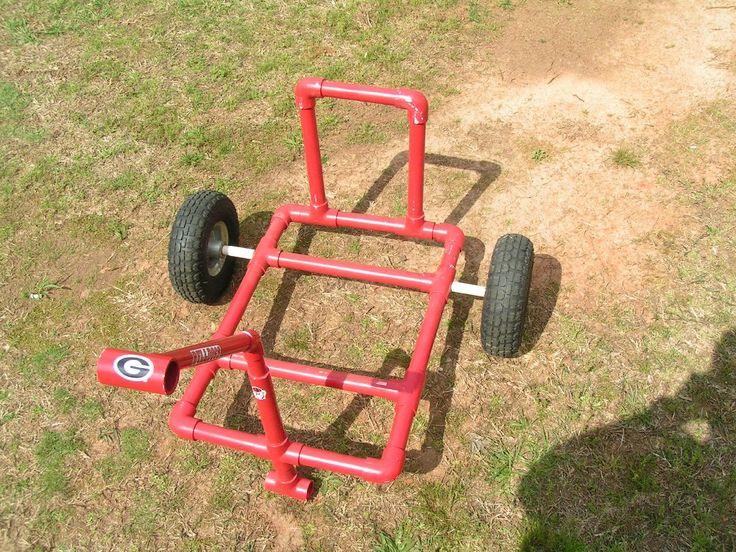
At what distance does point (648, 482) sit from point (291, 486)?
2003 millimetres

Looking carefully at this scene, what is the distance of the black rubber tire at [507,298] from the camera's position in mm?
3857

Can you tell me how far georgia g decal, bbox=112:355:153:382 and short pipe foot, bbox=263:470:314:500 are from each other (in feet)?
5.02

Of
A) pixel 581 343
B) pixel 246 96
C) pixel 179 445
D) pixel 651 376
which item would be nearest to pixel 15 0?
pixel 246 96

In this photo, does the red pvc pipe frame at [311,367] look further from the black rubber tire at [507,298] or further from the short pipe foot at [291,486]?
the black rubber tire at [507,298]

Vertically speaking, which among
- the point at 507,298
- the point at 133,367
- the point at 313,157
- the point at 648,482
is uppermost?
the point at 133,367

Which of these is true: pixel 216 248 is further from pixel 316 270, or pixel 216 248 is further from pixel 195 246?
pixel 316 270

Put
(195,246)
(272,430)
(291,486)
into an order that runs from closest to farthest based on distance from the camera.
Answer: (272,430) → (291,486) → (195,246)

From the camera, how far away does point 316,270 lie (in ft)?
13.8

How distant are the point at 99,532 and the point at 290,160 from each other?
3.30 metres

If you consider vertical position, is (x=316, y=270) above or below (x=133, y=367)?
below

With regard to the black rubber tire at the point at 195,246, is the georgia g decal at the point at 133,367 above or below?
above

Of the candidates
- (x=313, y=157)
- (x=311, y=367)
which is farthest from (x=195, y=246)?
(x=311, y=367)

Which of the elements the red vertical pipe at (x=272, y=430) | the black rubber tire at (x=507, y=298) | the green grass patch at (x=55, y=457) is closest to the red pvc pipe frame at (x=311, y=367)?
the red vertical pipe at (x=272, y=430)

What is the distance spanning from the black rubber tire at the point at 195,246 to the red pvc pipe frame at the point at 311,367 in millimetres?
333
